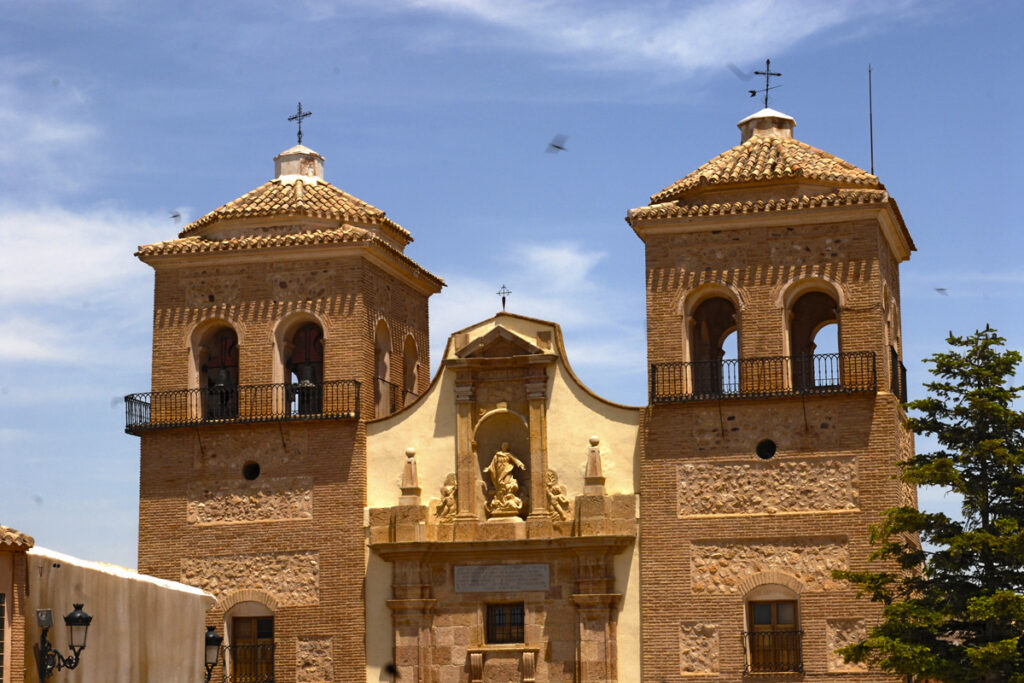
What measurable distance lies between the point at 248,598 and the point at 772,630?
9.06 meters

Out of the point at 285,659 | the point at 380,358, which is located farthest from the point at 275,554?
the point at 380,358

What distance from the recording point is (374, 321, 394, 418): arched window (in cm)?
3378

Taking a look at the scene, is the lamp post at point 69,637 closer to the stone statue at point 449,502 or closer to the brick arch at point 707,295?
the stone statue at point 449,502

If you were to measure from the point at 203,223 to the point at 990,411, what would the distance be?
14.8 m

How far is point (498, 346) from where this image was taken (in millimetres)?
32281

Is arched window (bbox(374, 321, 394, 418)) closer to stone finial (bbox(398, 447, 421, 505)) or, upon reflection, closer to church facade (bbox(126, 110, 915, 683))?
church facade (bbox(126, 110, 915, 683))

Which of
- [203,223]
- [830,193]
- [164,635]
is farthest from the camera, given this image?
[203,223]

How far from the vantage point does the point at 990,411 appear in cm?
2723

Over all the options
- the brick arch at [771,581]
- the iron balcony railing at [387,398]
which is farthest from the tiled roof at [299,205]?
the brick arch at [771,581]

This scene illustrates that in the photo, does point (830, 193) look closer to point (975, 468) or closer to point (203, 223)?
point (975, 468)

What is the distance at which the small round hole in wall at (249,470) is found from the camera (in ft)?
108

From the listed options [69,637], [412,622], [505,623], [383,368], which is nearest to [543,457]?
[505,623]

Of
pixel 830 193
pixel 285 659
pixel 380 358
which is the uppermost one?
pixel 830 193

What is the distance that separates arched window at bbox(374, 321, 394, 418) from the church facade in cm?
13
